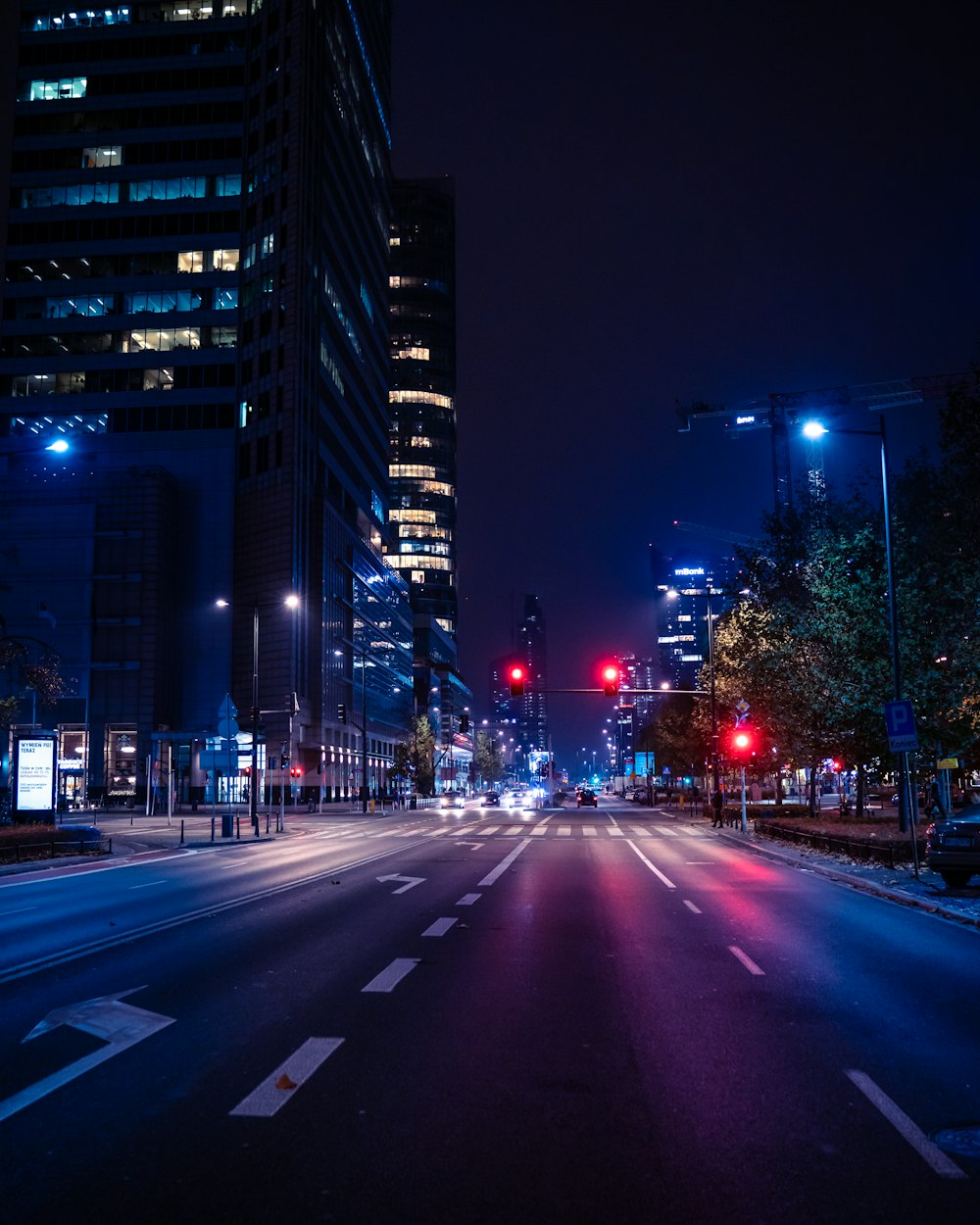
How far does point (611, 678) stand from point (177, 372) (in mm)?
68668

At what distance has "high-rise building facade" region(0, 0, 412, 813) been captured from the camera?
8588 cm

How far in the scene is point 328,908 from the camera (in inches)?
606

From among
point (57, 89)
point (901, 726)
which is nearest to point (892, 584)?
point (901, 726)

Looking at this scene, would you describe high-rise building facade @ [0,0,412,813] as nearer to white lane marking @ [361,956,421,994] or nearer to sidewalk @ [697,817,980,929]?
sidewalk @ [697,817,980,929]

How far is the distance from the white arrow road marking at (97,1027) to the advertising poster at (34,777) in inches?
983

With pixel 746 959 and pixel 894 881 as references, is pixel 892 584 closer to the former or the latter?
pixel 894 881

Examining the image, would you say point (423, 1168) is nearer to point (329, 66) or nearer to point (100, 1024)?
point (100, 1024)

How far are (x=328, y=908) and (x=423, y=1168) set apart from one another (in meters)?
11.0

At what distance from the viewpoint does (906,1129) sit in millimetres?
5488

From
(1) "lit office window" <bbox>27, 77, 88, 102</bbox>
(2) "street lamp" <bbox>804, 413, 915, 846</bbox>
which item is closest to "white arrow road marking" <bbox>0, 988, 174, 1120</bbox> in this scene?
(2) "street lamp" <bbox>804, 413, 915, 846</bbox>

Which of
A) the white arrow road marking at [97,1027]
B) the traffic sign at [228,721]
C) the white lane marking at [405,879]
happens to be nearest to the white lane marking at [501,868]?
the white lane marking at [405,879]

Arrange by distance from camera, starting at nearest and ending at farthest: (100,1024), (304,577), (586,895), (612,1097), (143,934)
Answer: (612,1097)
(100,1024)
(143,934)
(586,895)
(304,577)

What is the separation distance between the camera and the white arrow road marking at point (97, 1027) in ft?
20.5

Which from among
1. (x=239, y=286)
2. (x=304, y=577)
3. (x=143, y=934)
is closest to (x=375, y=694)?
(x=304, y=577)
